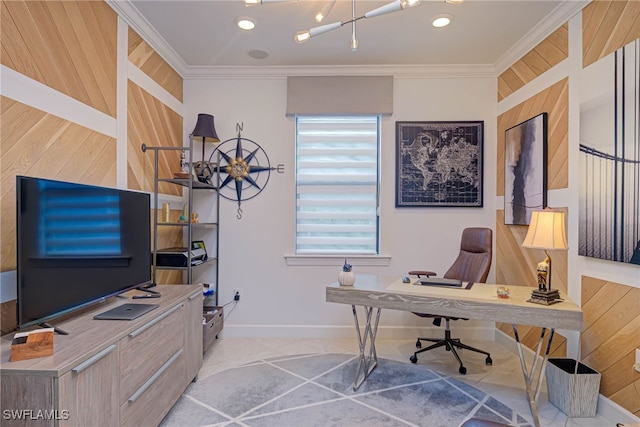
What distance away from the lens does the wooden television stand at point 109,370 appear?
3.94ft

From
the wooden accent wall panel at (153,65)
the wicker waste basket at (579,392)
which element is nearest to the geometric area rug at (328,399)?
the wicker waste basket at (579,392)

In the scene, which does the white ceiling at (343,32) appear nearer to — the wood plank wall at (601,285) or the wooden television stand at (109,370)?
the wood plank wall at (601,285)

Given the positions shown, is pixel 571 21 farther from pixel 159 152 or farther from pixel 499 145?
pixel 159 152

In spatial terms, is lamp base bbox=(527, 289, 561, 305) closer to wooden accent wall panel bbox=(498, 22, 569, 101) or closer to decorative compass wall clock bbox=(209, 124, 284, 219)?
wooden accent wall panel bbox=(498, 22, 569, 101)

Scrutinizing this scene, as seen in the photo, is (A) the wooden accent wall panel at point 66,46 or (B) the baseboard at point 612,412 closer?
(A) the wooden accent wall panel at point 66,46

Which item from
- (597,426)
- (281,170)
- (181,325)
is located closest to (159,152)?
(281,170)

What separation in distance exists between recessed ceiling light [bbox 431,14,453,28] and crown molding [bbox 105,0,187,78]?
233cm

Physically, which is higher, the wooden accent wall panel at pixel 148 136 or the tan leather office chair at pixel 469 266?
the wooden accent wall panel at pixel 148 136

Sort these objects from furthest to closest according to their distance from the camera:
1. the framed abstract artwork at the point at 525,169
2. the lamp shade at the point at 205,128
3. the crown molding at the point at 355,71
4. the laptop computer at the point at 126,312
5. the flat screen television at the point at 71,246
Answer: the crown molding at the point at 355,71, the lamp shade at the point at 205,128, the framed abstract artwork at the point at 525,169, the laptop computer at the point at 126,312, the flat screen television at the point at 71,246

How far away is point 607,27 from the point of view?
215cm

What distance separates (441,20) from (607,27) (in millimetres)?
1084

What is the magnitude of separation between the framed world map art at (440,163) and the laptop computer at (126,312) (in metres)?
2.58

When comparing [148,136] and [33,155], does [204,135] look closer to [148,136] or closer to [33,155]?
[148,136]

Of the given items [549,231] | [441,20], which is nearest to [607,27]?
[441,20]
